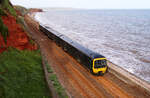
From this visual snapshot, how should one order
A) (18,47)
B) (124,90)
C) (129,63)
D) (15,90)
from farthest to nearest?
(129,63)
(18,47)
(124,90)
(15,90)

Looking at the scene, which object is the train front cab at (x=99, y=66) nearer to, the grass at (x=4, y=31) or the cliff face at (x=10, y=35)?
the cliff face at (x=10, y=35)

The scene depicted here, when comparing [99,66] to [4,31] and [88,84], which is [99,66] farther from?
[4,31]

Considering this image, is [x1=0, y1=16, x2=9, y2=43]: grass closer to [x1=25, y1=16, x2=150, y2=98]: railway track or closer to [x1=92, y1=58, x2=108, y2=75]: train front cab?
[x1=25, y1=16, x2=150, y2=98]: railway track

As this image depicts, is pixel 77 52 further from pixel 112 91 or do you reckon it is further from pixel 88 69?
pixel 112 91

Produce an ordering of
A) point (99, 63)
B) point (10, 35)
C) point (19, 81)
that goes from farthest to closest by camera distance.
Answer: point (10, 35)
point (99, 63)
point (19, 81)

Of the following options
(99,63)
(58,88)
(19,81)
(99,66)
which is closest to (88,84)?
(99,66)

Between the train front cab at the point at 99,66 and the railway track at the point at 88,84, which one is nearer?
the railway track at the point at 88,84

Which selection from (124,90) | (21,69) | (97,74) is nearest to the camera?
(21,69)

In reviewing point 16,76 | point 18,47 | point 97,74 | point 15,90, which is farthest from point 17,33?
point 97,74

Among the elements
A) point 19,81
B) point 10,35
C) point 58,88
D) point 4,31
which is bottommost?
point 58,88

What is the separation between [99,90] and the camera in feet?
53.9

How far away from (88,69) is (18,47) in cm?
1148

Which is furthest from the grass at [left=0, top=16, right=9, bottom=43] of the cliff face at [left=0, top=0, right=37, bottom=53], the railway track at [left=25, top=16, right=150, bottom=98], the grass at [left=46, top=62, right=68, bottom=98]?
the grass at [left=46, top=62, right=68, bottom=98]

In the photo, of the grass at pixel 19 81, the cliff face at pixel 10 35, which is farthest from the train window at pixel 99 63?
the cliff face at pixel 10 35
